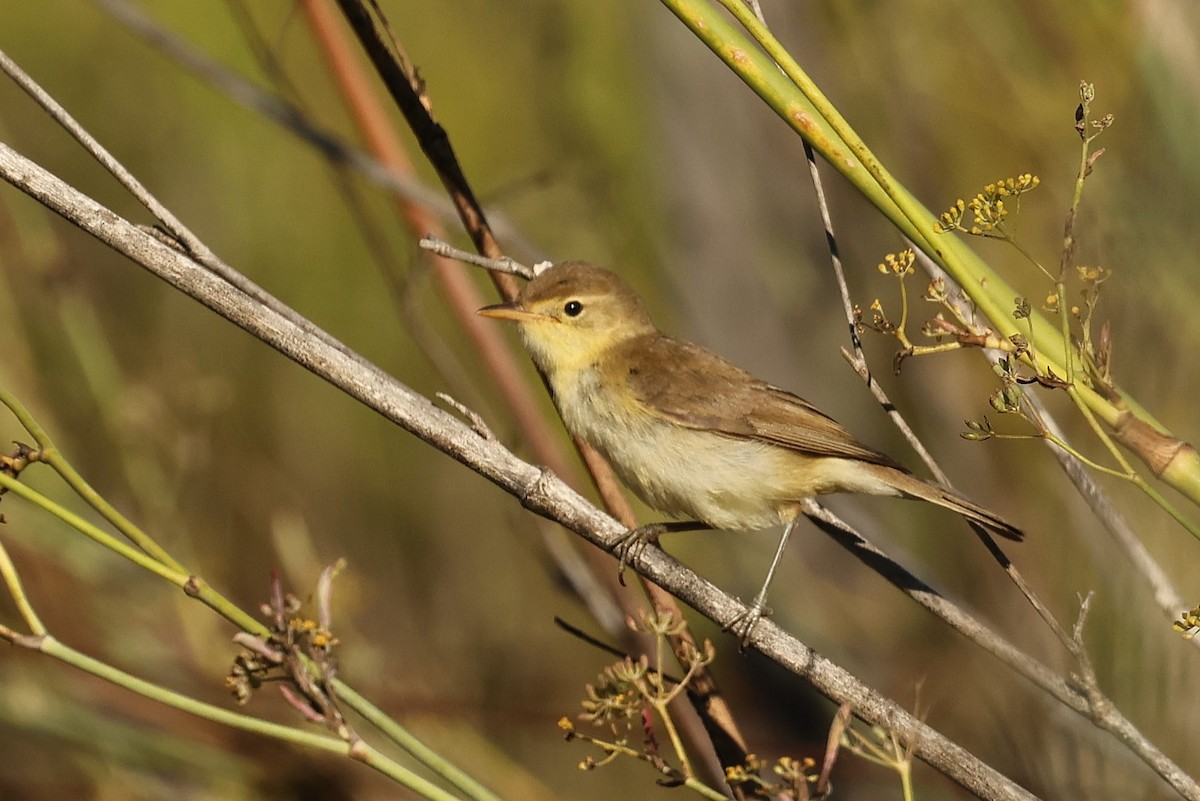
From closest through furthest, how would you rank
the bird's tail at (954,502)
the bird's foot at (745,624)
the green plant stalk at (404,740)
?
the green plant stalk at (404,740), the bird's foot at (745,624), the bird's tail at (954,502)

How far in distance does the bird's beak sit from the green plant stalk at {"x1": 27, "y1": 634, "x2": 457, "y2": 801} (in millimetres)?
1411

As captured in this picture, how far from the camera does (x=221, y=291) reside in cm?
183

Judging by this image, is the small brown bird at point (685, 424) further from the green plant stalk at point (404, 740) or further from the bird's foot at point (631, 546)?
the green plant stalk at point (404, 740)

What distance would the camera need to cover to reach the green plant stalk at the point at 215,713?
4.57 ft

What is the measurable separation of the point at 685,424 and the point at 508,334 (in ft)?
8.41

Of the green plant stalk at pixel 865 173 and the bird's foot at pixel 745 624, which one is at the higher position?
the green plant stalk at pixel 865 173

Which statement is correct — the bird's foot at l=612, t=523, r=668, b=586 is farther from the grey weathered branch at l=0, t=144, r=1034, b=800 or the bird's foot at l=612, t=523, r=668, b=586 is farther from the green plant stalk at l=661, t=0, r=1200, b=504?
the green plant stalk at l=661, t=0, r=1200, b=504

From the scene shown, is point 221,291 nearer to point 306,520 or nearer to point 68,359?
point 68,359

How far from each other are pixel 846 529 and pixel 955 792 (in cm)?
133

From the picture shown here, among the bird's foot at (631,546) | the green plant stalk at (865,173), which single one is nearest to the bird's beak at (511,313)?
the bird's foot at (631,546)

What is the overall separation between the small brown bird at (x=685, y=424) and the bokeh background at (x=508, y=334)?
22 cm

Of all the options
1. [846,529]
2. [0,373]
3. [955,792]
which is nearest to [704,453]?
[846,529]

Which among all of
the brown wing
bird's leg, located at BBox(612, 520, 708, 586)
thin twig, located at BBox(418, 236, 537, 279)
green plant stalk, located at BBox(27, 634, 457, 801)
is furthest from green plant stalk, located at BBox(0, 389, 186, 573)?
the brown wing

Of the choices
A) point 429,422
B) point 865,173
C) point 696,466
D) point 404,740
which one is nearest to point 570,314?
point 696,466
